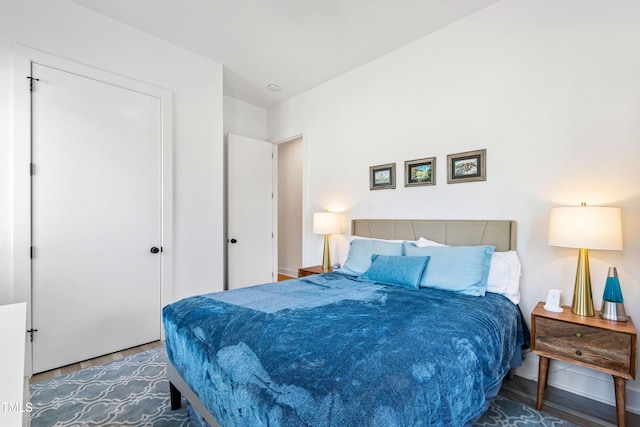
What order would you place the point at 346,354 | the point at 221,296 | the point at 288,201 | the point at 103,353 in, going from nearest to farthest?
the point at 346,354 < the point at 221,296 < the point at 103,353 < the point at 288,201

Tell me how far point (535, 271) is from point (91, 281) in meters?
3.68

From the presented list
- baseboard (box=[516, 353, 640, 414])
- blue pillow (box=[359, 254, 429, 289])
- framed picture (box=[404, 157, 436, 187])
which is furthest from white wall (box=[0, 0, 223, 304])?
baseboard (box=[516, 353, 640, 414])

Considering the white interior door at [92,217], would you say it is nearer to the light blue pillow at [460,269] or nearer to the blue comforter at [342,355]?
the blue comforter at [342,355]

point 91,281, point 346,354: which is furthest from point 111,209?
point 346,354

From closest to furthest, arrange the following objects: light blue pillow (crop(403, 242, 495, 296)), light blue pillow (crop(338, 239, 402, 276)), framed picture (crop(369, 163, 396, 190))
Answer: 1. light blue pillow (crop(403, 242, 495, 296))
2. light blue pillow (crop(338, 239, 402, 276))
3. framed picture (crop(369, 163, 396, 190))

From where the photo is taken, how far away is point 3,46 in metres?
2.22

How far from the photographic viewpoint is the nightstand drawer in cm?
161

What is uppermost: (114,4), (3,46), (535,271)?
(114,4)

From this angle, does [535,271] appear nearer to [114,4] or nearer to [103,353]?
[103,353]

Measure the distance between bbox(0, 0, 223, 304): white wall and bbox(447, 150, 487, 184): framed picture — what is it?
2541 millimetres

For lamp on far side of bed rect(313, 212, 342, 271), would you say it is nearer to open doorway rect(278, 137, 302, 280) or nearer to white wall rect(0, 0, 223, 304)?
white wall rect(0, 0, 223, 304)

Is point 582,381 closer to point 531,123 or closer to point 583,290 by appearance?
point 583,290

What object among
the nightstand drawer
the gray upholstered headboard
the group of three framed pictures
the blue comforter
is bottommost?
the nightstand drawer

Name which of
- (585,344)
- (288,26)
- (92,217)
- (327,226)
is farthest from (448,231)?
(92,217)
